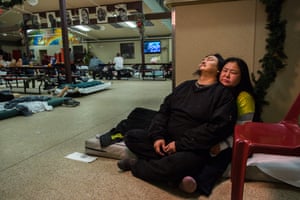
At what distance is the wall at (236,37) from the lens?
228 centimetres

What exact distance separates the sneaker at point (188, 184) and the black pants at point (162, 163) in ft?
0.12

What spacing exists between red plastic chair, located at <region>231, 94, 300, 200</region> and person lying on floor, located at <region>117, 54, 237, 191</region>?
0.30m

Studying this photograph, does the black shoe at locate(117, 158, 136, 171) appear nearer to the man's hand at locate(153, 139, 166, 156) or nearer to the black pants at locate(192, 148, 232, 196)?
the man's hand at locate(153, 139, 166, 156)

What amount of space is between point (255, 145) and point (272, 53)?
158cm

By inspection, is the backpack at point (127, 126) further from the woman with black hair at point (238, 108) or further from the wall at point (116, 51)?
the wall at point (116, 51)

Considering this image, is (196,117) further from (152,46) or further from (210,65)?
(152,46)

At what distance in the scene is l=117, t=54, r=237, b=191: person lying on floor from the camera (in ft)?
4.99

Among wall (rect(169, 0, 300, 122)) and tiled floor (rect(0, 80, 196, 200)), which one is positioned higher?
wall (rect(169, 0, 300, 122))

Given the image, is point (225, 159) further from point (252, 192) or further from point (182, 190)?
point (182, 190)

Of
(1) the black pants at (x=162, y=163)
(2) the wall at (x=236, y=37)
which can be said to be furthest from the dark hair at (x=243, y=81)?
(2) the wall at (x=236, y=37)

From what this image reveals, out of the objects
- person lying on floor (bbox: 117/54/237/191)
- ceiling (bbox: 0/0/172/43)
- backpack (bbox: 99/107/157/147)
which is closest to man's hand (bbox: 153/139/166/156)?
person lying on floor (bbox: 117/54/237/191)

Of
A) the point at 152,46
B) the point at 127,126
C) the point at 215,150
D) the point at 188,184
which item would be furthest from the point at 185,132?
the point at 152,46

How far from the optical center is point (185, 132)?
1619 mm

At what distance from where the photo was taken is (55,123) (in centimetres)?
338
